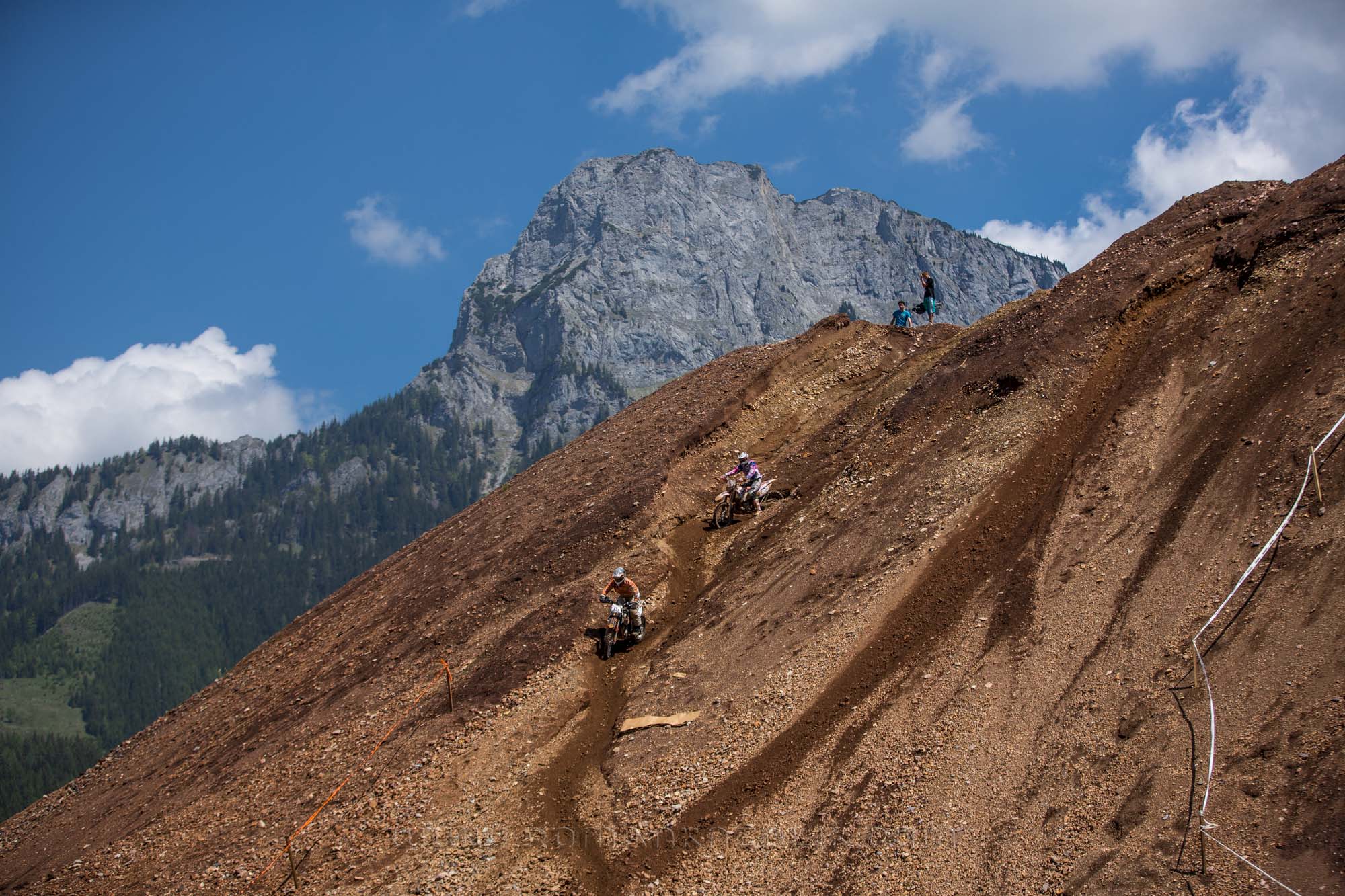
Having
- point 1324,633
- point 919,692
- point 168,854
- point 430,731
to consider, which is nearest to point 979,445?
point 919,692

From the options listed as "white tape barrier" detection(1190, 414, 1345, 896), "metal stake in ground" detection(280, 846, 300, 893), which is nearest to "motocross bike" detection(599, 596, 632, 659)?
"metal stake in ground" detection(280, 846, 300, 893)

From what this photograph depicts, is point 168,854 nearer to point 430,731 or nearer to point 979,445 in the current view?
point 430,731

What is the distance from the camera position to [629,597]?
22875 mm

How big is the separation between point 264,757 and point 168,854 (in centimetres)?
272

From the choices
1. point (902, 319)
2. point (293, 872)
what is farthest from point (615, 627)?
point (902, 319)

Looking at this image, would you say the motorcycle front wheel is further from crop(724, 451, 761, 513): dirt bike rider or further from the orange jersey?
the orange jersey

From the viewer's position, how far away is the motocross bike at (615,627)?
22.4 meters

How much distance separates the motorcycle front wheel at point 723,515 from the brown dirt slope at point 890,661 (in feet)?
1.09

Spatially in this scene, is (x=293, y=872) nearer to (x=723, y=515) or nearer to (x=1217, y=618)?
(x=723, y=515)

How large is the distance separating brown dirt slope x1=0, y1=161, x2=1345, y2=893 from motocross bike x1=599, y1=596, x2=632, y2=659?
39 cm

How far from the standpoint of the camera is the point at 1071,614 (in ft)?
57.3

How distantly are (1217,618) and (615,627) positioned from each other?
11254 millimetres

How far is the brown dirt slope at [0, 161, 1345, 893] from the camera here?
14219 mm

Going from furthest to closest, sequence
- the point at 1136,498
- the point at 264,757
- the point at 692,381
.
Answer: the point at 692,381 → the point at 264,757 → the point at 1136,498
